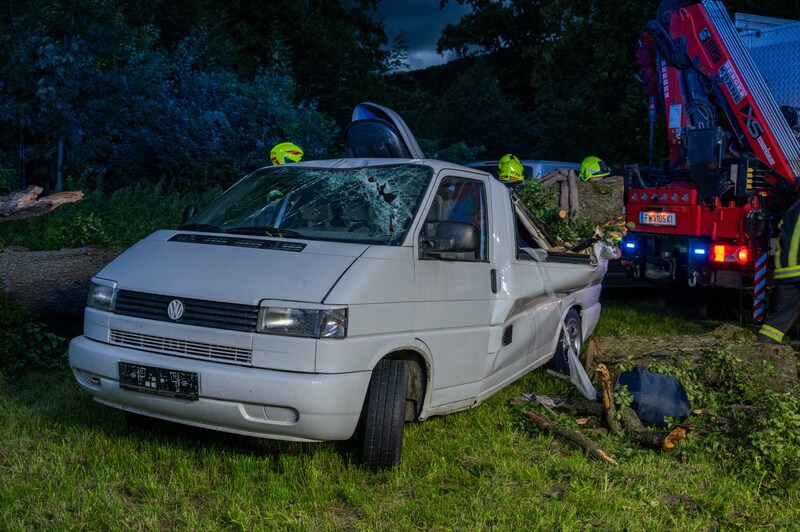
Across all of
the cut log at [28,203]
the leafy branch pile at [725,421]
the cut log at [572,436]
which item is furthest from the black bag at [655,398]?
the cut log at [28,203]

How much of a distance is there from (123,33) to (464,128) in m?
13.1

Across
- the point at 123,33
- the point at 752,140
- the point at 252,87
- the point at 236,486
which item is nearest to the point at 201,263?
the point at 236,486

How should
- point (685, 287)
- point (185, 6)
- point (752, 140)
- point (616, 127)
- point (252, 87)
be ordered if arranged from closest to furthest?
point (752, 140)
point (685, 287)
point (252, 87)
point (616, 127)
point (185, 6)

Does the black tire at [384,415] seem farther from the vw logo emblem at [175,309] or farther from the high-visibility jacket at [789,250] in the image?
the high-visibility jacket at [789,250]

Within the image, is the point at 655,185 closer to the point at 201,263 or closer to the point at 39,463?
the point at 201,263

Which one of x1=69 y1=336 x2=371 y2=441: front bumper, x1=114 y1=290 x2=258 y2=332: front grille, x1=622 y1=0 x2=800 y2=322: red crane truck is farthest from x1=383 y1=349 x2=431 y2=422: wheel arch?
x1=622 y1=0 x2=800 y2=322: red crane truck

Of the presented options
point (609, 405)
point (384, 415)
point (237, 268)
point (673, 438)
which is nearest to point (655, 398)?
point (609, 405)

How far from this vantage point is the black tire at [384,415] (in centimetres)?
442

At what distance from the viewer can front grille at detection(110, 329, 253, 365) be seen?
4.19m

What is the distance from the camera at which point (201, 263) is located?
458 cm

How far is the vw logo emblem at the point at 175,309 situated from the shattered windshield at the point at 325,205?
81 centimetres

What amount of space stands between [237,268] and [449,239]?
3.97 ft

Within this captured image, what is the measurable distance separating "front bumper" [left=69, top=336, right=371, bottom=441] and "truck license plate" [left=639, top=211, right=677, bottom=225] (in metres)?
6.68

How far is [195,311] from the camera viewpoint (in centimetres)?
432
